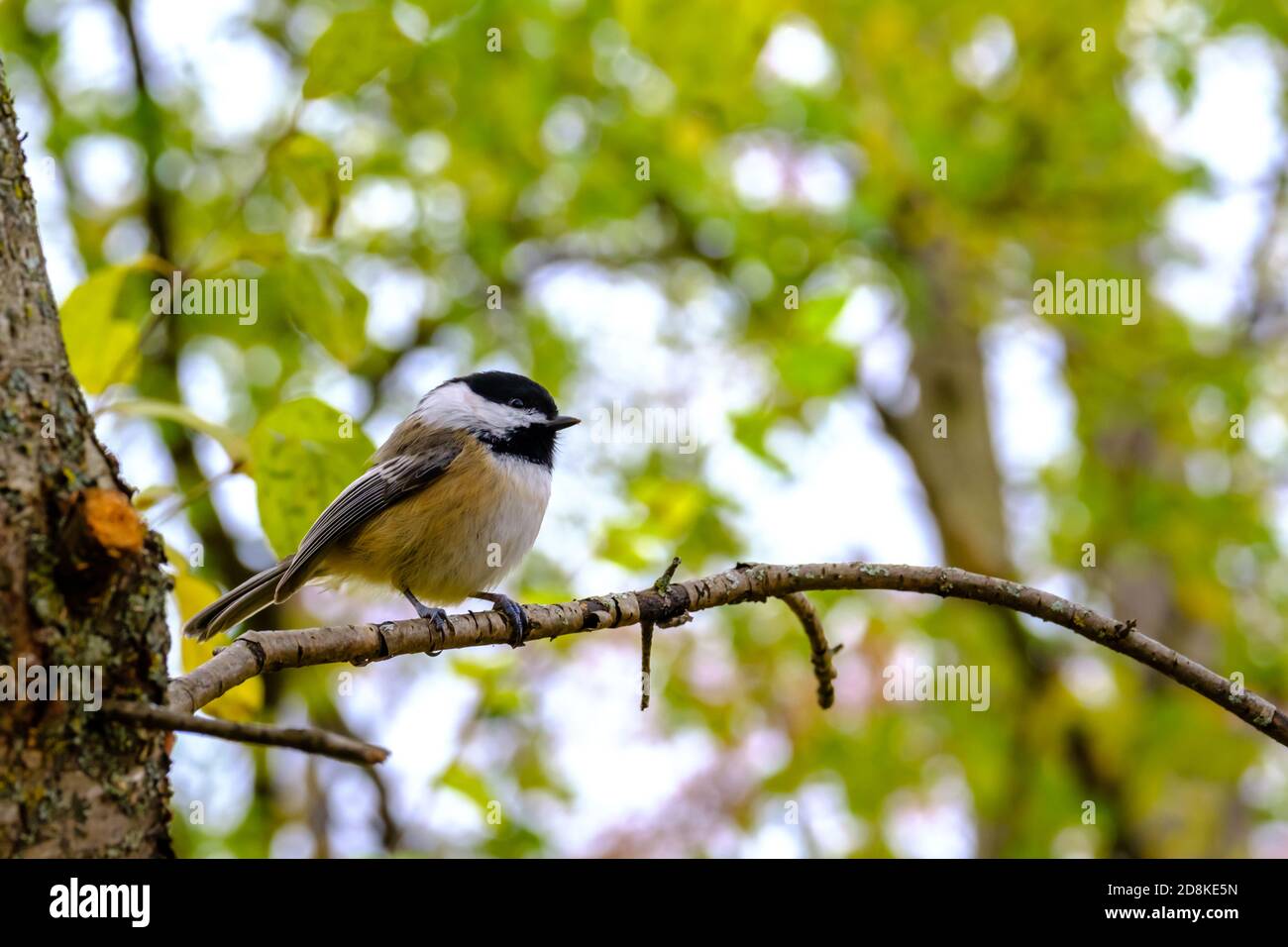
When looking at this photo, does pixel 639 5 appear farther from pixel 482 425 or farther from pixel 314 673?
pixel 314 673

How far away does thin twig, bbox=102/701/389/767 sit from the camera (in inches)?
42.1

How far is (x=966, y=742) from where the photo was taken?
565 cm

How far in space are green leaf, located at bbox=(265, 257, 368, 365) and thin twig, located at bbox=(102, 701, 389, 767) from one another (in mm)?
1001

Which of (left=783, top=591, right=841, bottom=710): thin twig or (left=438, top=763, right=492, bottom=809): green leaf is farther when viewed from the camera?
(left=438, top=763, right=492, bottom=809): green leaf

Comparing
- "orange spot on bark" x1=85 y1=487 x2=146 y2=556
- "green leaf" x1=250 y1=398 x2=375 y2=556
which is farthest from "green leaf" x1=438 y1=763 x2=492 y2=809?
"orange spot on bark" x1=85 y1=487 x2=146 y2=556

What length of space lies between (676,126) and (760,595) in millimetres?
3097

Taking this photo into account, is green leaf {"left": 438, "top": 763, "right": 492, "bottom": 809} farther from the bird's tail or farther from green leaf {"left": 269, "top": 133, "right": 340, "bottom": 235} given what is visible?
green leaf {"left": 269, "top": 133, "right": 340, "bottom": 235}

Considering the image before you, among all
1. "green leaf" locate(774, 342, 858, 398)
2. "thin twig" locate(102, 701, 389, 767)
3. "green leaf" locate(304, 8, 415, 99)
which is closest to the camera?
"thin twig" locate(102, 701, 389, 767)

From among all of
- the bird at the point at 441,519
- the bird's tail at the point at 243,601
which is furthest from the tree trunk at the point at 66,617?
the bird at the point at 441,519

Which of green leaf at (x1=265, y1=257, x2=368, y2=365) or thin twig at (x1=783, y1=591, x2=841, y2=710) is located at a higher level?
green leaf at (x1=265, y1=257, x2=368, y2=365)

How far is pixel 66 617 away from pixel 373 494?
1727 mm

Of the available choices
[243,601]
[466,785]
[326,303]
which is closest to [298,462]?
[326,303]

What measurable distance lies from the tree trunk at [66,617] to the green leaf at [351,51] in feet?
2.88
